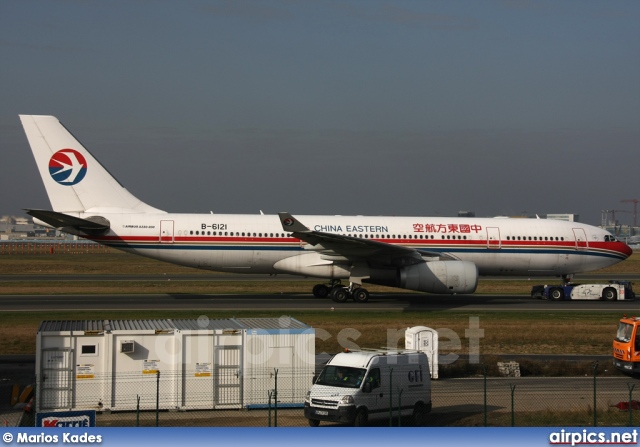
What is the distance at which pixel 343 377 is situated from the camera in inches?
651

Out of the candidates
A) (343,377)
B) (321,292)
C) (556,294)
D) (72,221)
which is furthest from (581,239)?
(343,377)

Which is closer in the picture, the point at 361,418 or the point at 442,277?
the point at 361,418

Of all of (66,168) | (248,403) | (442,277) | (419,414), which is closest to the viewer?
(419,414)

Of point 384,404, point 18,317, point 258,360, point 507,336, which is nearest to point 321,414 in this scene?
point 384,404

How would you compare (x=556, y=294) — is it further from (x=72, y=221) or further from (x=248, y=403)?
(x=248, y=403)

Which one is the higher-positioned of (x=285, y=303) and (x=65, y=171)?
(x=65, y=171)

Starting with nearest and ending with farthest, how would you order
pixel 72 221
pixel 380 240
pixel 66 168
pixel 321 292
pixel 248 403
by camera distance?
pixel 248 403
pixel 72 221
pixel 66 168
pixel 380 240
pixel 321 292

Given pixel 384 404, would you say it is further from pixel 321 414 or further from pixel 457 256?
pixel 457 256

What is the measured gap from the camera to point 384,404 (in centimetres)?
1642

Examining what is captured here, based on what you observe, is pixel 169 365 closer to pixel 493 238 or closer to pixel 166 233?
pixel 166 233

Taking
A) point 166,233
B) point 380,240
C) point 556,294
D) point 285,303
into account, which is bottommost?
point 285,303

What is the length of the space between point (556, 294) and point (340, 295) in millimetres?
12254

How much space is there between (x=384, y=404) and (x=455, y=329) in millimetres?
14030

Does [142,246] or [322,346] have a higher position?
[142,246]
